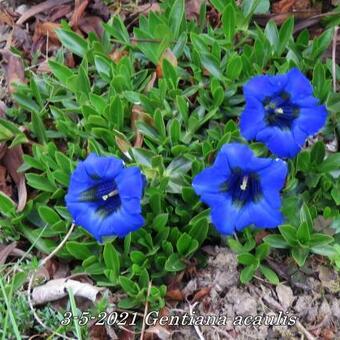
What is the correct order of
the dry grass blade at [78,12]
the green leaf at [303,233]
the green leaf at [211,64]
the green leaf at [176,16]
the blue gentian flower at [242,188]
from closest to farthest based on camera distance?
1. the blue gentian flower at [242,188]
2. the green leaf at [303,233]
3. the green leaf at [211,64]
4. the green leaf at [176,16]
5. the dry grass blade at [78,12]

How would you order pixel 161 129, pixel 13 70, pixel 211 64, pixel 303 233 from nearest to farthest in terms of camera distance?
pixel 303 233 < pixel 161 129 < pixel 211 64 < pixel 13 70

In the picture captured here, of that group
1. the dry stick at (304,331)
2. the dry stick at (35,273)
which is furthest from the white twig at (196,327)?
the dry stick at (35,273)

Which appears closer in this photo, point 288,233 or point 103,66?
point 288,233

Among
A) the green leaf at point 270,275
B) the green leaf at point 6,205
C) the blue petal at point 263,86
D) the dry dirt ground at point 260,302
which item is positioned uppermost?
the blue petal at point 263,86

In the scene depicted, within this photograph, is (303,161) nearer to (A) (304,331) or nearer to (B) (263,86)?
(B) (263,86)

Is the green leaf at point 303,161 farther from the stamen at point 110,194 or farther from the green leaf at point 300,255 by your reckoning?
the stamen at point 110,194

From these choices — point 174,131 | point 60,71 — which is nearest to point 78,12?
point 60,71

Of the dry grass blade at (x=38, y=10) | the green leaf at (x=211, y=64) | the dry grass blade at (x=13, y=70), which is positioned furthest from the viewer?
the dry grass blade at (x=38, y=10)
